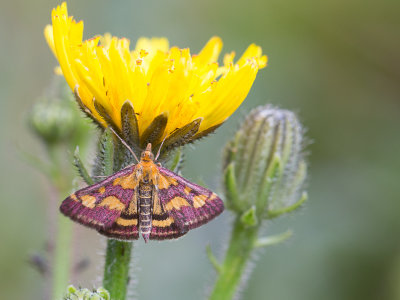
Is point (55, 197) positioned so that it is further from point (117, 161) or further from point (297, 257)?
point (297, 257)

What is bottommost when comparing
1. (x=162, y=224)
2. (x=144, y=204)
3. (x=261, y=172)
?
(x=162, y=224)

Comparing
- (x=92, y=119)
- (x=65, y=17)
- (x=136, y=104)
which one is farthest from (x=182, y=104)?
(x=65, y=17)

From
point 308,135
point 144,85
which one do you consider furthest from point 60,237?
point 308,135

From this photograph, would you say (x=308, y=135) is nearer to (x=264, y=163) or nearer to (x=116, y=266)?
(x=264, y=163)

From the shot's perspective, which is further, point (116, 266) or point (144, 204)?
point (116, 266)

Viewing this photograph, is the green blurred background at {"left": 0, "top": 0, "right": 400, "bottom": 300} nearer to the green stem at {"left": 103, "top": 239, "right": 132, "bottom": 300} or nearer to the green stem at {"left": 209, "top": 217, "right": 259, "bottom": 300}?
the green stem at {"left": 209, "top": 217, "right": 259, "bottom": 300}
